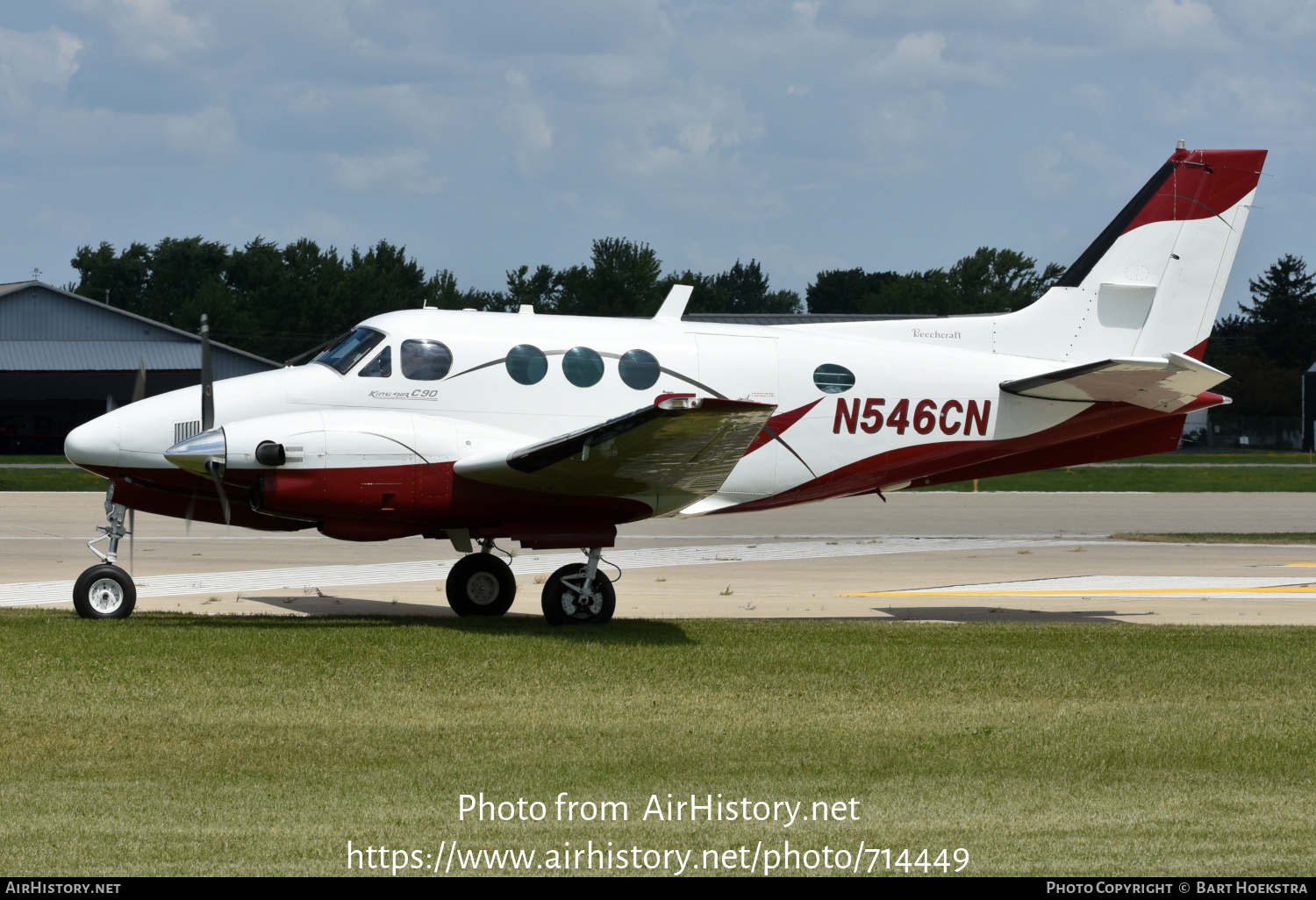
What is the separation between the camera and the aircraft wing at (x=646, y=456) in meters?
13.2

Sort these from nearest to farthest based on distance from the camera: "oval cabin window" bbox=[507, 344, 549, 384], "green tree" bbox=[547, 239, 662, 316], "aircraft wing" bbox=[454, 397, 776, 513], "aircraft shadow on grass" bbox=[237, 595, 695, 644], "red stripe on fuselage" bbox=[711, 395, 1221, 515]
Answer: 1. "aircraft wing" bbox=[454, 397, 776, 513]
2. "aircraft shadow on grass" bbox=[237, 595, 695, 644]
3. "oval cabin window" bbox=[507, 344, 549, 384]
4. "red stripe on fuselage" bbox=[711, 395, 1221, 515]
5. "green tree" bbox=[547, 239, 662, 316]

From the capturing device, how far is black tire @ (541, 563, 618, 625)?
15133 millimetres

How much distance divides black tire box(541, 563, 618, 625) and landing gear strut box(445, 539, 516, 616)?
135cm

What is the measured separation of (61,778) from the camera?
8.12 metres

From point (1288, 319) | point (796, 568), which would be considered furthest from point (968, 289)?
point (796, 568)

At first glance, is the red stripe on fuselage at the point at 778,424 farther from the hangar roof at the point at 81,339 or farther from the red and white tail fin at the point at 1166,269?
the hangar roof at the point at 81,339

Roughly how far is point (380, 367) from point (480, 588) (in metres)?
3.09

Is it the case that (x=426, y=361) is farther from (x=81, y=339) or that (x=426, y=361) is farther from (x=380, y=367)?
(x=81, y=339)

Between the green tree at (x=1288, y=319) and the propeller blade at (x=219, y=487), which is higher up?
the green tree at (x=1288, y=319)

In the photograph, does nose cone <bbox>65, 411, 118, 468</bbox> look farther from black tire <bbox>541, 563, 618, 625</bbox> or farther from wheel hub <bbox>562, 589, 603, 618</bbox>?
wheel hub <bbox>562, 589, 603, 618</bbox>

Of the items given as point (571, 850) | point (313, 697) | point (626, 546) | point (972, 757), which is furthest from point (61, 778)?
point (626, 546)

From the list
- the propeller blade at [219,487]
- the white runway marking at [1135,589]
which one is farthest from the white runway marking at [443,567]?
the white runway marking at [1135,589]

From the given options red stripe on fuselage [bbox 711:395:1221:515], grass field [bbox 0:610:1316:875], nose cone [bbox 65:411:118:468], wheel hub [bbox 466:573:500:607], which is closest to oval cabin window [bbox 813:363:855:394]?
red stripe on fuselage [bbox 711:395:1221:515]

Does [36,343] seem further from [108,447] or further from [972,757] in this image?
[972,757]
